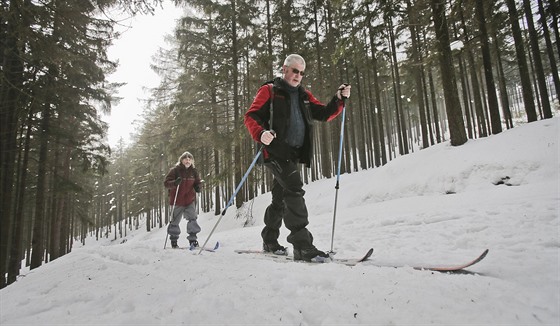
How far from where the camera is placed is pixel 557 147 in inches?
283

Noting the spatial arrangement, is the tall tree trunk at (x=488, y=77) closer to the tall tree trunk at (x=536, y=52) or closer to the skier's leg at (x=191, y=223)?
the tall tree trunk at (x=536, y=52)

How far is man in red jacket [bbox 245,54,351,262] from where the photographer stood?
3.35 metres

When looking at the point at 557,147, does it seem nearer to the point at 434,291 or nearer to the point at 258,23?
the point at 434,291

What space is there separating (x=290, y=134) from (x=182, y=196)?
447cm

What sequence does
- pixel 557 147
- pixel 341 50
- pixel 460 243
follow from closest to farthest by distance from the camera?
pixel 460 243 → pixel 557 147 → pixel 341 50

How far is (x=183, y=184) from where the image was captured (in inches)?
277

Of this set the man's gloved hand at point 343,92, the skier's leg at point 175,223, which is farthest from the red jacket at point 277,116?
the skier's leg at point 175,223

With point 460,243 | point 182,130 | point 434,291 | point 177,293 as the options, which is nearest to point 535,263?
point 434,291

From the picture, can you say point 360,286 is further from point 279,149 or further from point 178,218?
point 178,218

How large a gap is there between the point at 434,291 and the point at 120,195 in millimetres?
52613

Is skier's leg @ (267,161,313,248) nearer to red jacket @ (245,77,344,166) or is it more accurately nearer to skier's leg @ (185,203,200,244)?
A: red jacket @ (245,77,344,166)

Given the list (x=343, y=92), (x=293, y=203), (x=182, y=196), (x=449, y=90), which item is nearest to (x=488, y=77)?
(x=449, y=90)

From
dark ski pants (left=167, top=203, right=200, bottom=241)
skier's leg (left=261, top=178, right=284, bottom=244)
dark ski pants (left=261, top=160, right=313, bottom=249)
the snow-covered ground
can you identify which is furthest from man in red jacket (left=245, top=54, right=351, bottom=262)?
dark ski pants (left=167, top=203, right=200, bottom=241)

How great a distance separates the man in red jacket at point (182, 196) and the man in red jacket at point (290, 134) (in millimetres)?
4002
